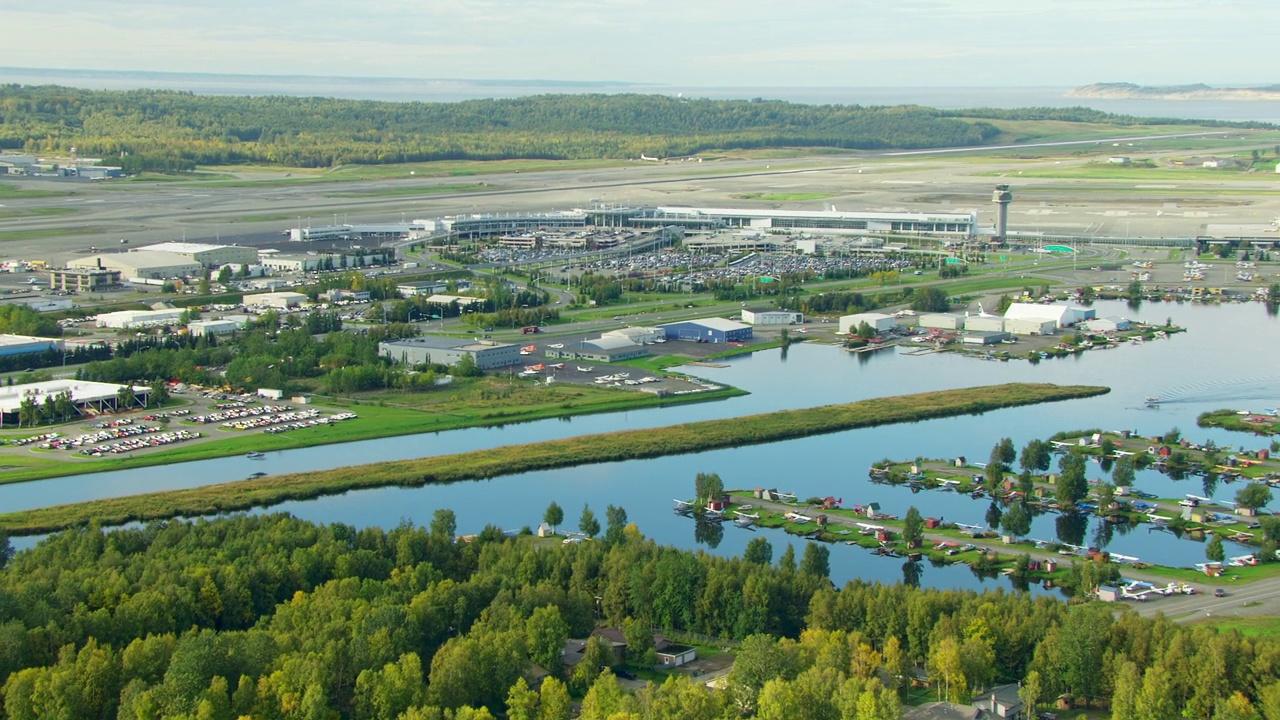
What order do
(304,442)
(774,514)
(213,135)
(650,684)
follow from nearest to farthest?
(650,684), (774,514), (304,442), (213,135)

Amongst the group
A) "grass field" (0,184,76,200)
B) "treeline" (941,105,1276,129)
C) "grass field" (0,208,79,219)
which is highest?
"treeline" (941,105,1276,129)

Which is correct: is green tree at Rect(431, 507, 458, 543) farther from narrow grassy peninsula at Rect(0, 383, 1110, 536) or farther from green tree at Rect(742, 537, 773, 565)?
green tree at Rect(742, 537, 773, 565)

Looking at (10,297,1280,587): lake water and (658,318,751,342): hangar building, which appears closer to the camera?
(10,297,1280,587): lake water

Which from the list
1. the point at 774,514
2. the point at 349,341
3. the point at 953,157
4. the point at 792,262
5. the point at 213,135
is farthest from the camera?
the point at 953,157

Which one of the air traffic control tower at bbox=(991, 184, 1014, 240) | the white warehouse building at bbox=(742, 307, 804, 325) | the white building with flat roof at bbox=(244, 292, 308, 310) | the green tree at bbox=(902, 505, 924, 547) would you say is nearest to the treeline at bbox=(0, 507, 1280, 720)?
the green tree at bbox=(902, 505, 924, 547)

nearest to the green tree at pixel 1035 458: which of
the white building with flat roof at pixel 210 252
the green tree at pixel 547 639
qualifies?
the green tree at pixel 547 639

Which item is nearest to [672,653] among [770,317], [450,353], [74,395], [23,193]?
[74,395]

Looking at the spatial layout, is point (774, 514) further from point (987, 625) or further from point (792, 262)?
point (792, 262)

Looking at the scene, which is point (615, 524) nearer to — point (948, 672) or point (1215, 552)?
point (948, 672)

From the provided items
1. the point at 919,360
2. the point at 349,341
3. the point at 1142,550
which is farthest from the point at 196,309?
the point at 1142,550
